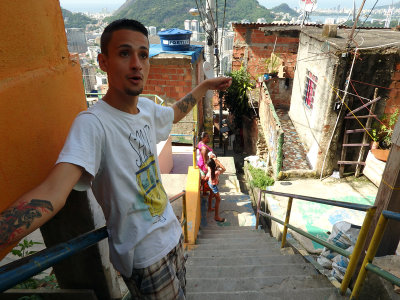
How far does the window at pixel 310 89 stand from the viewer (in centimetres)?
872

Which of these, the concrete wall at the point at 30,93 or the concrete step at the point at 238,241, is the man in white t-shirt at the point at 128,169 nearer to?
the concrete wall at the point at 30,93

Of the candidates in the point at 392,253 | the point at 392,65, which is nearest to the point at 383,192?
the point at 392,253

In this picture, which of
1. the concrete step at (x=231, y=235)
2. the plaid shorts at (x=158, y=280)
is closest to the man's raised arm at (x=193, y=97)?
the plaid shorts at (x=158, y=280)

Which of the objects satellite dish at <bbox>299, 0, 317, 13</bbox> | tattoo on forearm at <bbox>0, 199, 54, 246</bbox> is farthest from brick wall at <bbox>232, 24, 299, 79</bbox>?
tattoo on forearm at <bbox>0, 199, 54, 246</bbox>

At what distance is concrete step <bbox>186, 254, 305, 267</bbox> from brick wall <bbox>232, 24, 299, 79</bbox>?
1455 cm

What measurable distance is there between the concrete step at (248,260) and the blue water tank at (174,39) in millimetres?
7375

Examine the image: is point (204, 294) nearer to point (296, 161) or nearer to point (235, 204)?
point (235, 204)

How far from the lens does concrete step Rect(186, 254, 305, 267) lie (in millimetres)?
Answer: 3096

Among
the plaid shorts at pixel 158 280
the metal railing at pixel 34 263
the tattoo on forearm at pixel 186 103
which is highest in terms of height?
the tattoo on forearm at pixel 186 103

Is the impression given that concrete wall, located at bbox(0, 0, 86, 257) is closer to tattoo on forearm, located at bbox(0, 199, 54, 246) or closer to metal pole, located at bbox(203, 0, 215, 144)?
tattoo on forearm, located at bbox(0, 199, 54, 246)

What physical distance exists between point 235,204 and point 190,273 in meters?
4.33

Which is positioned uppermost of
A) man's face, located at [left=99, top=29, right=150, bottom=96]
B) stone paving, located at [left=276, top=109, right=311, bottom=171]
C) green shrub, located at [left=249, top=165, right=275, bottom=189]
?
man's face, located at [left=99, top=29, right=150, bottom=96]

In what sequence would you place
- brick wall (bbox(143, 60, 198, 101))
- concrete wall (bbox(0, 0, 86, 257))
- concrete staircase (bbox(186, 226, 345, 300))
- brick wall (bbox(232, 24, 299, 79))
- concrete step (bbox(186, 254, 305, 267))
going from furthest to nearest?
brick wall (bbox(232, 24, 299, 79)) < brick wall (bbox(143, 60, 198, 101)) < concrete step (bbox(186, 254, 305, 267)) < concrete staircase (bbox(186, 226, 345, 300)) < concrete wall (bbox(0, 0, 86, 257))

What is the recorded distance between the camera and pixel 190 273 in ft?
9.52
